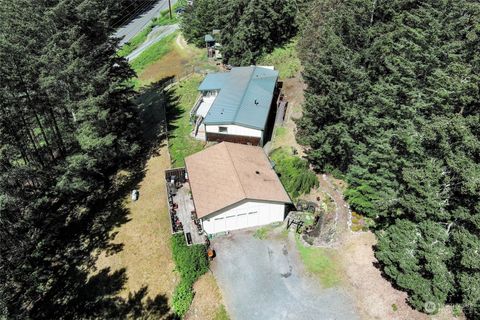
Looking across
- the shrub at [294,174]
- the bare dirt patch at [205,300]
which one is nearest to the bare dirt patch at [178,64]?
the shrub at [294,174]

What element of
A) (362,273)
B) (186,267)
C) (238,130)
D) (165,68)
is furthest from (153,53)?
(362,273)

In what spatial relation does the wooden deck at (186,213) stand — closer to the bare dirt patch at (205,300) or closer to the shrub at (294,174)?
the bare dirt patch at (205,300)

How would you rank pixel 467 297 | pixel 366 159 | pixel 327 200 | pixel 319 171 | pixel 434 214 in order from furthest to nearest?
pixel 319 171 < pixel 327 200 < pixel 366 159 < pixel 434 214 < pixel 467 297

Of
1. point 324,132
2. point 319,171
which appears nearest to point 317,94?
point 324,132

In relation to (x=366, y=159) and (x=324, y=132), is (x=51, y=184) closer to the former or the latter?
(x=324, y=132)

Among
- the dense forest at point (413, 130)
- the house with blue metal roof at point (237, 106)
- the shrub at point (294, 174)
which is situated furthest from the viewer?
the house with blue metal roof at point (237, 106)

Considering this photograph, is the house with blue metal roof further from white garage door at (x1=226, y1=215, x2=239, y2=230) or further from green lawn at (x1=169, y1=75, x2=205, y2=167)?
white garage door at (x1=226, y1=215, x2=239, y2=230)
